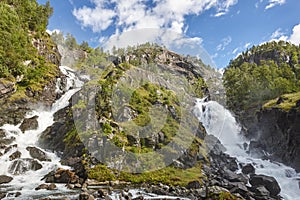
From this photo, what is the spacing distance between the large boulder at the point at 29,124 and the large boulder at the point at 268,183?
1116 inches

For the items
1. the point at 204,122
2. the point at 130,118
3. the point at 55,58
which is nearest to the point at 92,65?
the point at 55,58

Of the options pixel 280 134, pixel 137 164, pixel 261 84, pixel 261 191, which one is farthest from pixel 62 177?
pixel 261 84

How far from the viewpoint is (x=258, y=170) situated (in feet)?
104

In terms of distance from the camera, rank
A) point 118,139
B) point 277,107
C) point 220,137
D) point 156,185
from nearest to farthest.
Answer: point 156,185 → point 118,139 → point 277,107 → point 220,137

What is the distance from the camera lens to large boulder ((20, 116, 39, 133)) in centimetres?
3334

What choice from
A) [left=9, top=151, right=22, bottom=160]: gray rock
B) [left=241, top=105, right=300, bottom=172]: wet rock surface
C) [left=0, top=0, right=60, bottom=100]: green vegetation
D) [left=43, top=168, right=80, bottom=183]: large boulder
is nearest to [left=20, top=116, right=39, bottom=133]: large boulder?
[left=0, top=0, right=60, bottom=100]: green vegetation

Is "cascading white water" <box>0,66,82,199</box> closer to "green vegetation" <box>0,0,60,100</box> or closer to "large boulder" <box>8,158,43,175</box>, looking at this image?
"large boulder" <box>8,158,43,175</box>

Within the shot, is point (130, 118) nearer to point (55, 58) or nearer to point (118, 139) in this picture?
point (118, 139)

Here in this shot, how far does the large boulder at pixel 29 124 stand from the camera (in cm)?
3334

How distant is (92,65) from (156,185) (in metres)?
78.7

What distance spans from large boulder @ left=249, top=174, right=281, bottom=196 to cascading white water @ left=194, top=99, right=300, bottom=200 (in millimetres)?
908

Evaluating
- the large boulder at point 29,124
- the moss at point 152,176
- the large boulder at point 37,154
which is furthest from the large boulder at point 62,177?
the large boulder at point 29,124

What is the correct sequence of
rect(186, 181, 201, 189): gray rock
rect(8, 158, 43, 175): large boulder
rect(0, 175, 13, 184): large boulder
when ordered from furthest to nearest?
1. rect(8, 158, 43, 175): large boulder
2. rect(186, 181, 201, 189): gray rock
3. rect(0, 175, 13, 184): large boulder

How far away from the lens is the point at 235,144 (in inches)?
1903
